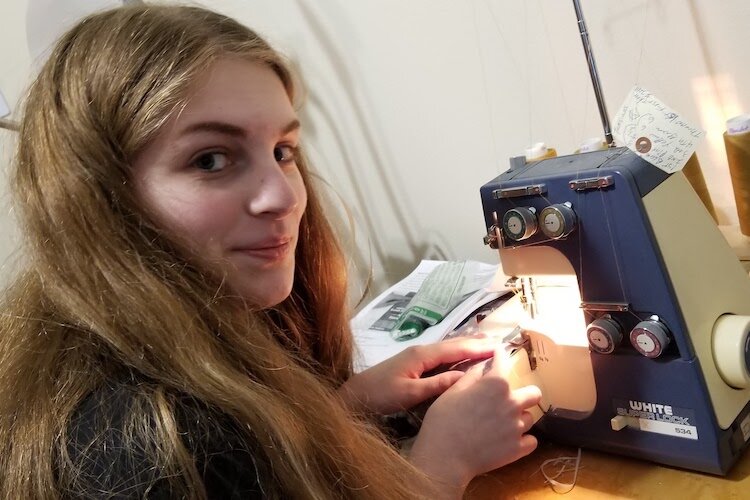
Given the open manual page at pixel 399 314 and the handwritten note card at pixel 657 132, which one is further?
the open manual page at pixel 399 314

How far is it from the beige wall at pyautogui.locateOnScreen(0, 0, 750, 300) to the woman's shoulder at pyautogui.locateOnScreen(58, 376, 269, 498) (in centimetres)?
32

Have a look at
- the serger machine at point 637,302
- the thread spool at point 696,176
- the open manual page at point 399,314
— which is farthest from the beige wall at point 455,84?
the serger machine at point 637,302

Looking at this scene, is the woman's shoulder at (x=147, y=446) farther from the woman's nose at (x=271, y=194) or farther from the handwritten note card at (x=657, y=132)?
the handwritten note card at (x=657, y=132)

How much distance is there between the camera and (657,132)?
57cm

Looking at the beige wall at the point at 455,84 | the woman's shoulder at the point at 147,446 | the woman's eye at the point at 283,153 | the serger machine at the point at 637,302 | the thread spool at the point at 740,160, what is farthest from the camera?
the beige wall at the point at 455,84

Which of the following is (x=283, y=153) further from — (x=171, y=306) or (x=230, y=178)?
(x=171, y=306)

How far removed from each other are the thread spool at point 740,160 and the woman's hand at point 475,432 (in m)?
0.46

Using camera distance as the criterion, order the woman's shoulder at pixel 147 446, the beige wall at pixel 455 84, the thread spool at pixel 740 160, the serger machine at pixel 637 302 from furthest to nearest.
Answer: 1. the beige wall at pixel 455 84
2. the thread spool at pixel 740 160
3. the serger machine at pixel 637 302
4. the woman's shoulder at pixel 147 446

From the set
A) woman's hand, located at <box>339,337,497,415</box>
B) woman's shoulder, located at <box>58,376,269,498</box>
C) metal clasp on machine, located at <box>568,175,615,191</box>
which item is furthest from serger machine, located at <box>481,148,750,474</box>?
woman's shoulder, located at <box>58,376,269,498</box>

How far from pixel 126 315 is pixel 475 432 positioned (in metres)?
0.38

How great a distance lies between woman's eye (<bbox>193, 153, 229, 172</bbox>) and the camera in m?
0.60

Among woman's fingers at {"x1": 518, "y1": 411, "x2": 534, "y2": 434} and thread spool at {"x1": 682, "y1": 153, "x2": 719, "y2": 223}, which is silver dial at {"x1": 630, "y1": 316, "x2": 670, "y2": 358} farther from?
thread spool at {"x1": 682, "y1": 153, "x2": 719, "y2": 223}

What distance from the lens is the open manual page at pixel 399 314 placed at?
967 millimetres

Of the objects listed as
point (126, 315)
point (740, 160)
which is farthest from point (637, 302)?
point (126, 315)
